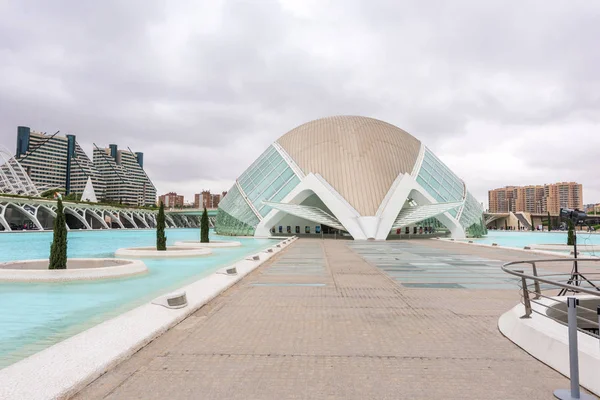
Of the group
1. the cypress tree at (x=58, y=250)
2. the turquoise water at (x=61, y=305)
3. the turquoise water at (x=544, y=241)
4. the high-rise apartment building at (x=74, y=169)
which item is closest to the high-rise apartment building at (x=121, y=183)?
the high-rise apartment building at (x=74, y=169)

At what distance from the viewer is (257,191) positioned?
135ft

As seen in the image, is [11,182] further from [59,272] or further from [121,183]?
Answer: [59,272]

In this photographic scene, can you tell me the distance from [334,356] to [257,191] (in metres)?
37.0

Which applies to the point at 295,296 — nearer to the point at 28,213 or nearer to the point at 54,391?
the point at 54,391

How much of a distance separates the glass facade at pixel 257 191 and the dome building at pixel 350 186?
10 centimetres

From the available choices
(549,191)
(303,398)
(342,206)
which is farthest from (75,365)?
(549,191)

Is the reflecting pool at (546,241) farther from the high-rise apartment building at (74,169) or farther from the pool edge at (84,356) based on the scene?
the high-rise apartment building at (74,169)

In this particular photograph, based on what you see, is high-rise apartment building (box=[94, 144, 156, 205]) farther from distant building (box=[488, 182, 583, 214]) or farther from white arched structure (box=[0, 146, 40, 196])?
distant building (box=[488, 182, 583, 214])

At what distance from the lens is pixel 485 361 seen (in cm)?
416

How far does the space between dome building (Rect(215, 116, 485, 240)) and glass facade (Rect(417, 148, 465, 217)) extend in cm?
11

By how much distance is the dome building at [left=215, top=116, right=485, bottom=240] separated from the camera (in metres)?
35.8

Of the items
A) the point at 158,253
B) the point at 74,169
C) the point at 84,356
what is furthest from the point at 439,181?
the point at 74,169

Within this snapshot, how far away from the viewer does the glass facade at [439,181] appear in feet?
129

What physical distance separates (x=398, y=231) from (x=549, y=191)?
129m
